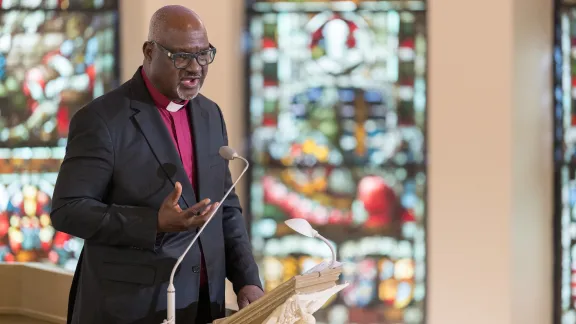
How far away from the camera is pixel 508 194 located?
205 inches

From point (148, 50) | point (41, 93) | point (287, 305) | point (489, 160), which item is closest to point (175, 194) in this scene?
point (287, 305)

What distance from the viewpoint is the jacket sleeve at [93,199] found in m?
2.68

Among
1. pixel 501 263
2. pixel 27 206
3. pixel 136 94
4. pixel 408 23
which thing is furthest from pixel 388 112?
pixel 136 94

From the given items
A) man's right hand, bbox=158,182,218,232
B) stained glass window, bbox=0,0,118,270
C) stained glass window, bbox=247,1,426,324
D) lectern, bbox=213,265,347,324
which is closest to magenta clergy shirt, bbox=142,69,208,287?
man's right hand, bbox=158,182,218,232

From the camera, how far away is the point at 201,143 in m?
2.91

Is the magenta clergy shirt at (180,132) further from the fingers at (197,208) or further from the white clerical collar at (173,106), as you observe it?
the fingers at (197,208)

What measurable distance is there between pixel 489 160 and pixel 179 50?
2771 mm

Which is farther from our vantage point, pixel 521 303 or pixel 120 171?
pixel 521 303

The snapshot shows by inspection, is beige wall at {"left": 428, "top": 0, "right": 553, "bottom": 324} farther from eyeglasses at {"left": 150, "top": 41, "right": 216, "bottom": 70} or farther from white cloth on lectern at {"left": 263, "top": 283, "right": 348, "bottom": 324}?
white cloth on lectern at {"left": 263, "top": 283, "right": 348, "bottom": 324}

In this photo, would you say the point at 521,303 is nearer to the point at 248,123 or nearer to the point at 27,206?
the point at 248,123

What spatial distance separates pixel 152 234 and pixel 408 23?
10.6 feet

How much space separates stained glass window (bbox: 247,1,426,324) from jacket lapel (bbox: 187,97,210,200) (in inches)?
107

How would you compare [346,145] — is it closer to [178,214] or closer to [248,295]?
[248,295]

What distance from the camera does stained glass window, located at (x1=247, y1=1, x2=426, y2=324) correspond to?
→ 5.62 m
